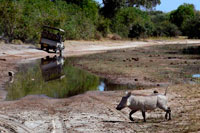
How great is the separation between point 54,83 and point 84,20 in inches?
1274

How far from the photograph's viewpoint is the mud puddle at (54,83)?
14.5 m

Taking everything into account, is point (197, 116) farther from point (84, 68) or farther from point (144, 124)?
point (84, 68)

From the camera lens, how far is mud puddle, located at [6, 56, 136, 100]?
47.5 ft

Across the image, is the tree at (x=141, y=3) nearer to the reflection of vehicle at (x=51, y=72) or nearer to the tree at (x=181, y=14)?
the tree at (x=181, y=14)

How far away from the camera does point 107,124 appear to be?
8648 millimetres

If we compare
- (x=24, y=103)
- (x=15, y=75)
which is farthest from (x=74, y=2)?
(x=24, y=103)

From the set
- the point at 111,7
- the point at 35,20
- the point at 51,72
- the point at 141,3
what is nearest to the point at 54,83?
the point at 51,72

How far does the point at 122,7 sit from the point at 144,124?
56.7 m

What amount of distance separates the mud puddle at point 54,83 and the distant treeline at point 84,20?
13.9 metres

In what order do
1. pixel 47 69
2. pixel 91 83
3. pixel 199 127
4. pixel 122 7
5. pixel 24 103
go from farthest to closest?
pixel 122 7, pixel 47 69, pixel 91 83, pixel 24 103, pixel 199 127

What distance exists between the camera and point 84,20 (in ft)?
159

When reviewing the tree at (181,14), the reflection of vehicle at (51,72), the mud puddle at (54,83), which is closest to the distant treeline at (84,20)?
the tree at (181,14)

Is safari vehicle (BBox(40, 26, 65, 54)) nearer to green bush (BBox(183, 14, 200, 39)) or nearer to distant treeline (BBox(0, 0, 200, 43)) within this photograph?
distant treeline (BBox(0, 0, 200, 43))

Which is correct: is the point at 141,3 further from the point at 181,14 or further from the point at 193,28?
the point at 193,28
